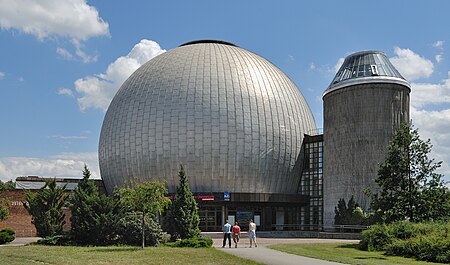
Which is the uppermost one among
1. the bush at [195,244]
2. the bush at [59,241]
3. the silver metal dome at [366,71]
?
the silver metal dome at [366,71]

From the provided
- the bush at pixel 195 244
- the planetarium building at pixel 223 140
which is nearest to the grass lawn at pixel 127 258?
the bush at pixel 195 244

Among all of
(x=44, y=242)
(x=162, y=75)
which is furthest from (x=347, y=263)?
(x=162, y=75)

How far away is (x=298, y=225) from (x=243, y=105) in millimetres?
14313

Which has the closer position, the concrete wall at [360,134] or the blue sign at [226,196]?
the concrete wall at [360,134]

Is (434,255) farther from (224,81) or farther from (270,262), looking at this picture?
(224,81)

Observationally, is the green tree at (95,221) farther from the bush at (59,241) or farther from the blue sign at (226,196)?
the blue sign at (226,196)

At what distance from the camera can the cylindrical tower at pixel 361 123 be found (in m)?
49.8

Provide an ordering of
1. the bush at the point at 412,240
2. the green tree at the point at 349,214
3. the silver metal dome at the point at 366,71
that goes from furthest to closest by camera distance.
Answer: the silver metal dome at the point at 366,71
the green tree at the point at 349,214
the bush at the point at 412,240

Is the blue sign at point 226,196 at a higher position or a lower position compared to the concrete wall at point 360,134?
lower

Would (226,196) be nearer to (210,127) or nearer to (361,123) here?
(210,127)

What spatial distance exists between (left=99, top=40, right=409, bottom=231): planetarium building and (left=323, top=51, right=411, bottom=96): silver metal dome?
20.2 ft

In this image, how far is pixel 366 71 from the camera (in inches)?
2048

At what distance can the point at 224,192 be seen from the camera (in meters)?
54.8

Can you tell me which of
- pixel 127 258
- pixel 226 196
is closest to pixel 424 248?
pixel 127 258
